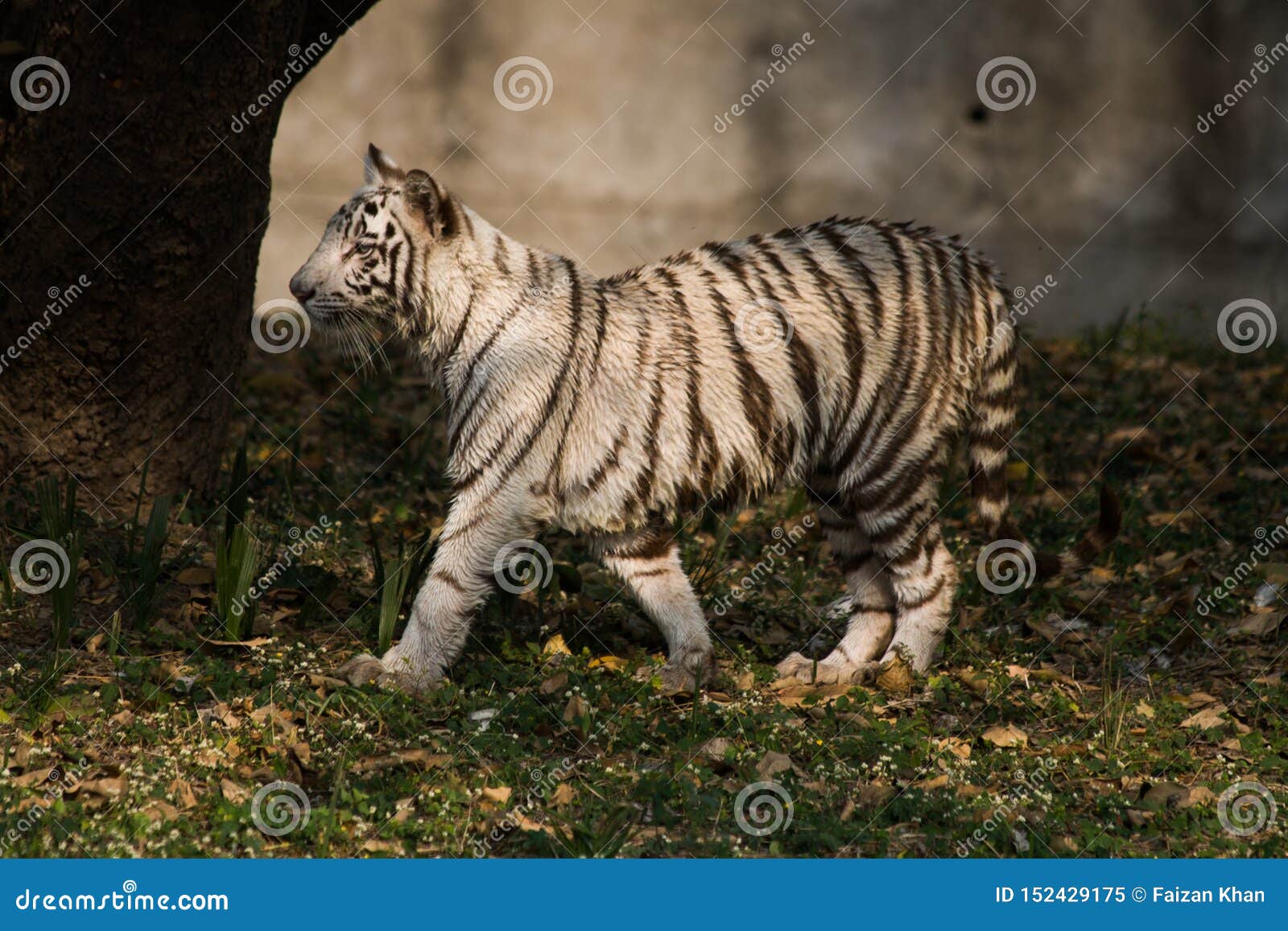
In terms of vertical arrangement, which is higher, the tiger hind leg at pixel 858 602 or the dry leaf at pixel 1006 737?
the tiger hind leg at pixel 858 602

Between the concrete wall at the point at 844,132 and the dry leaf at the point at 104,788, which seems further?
the concrete wall at the point at 844,132

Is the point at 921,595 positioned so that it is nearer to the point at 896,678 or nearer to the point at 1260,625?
the point at 896,678

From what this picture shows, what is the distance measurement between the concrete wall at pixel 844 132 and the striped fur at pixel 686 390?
388 cm

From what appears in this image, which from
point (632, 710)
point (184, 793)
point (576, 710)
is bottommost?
point (184, 793)

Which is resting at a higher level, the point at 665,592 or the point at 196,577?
the point at 665,592

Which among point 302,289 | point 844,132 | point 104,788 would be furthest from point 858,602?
point 844,132

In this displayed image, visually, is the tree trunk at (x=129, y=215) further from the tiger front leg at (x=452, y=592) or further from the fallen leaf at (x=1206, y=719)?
the fallen leaf at (x=1206, y=719)

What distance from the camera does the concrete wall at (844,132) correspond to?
868cm

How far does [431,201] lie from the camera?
13.5ft

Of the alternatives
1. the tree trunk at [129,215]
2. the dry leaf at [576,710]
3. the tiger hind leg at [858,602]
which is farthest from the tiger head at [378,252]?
the tiger hind leg at [858,602]

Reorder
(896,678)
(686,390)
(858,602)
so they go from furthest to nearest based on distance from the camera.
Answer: (858,602) < (896,678) < (686,390)

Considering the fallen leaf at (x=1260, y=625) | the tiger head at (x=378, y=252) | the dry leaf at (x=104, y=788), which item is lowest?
the dry leaf at (x=104, y=788)

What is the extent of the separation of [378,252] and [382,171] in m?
0.27

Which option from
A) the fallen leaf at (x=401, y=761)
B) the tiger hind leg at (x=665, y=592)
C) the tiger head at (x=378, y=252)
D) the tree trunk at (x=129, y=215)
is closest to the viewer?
the fallen leaf at (x=401, y=761)
